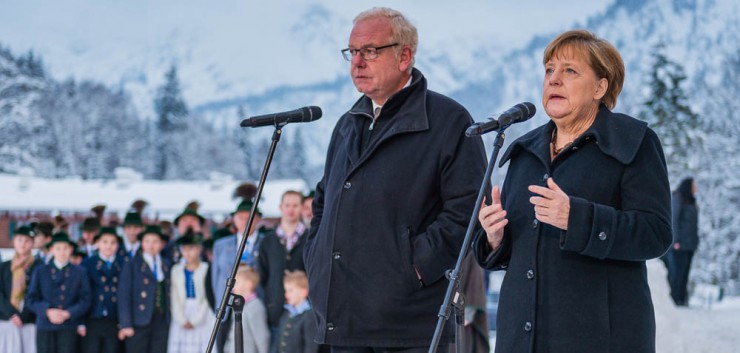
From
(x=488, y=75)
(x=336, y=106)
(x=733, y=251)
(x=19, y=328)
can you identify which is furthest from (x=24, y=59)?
(x=19, y=328)

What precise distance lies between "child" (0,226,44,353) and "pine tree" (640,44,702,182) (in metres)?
28.7

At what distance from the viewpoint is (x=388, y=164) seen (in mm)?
4004

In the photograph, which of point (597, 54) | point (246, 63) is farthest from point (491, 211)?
point (246, 63)

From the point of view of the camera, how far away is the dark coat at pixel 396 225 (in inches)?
153

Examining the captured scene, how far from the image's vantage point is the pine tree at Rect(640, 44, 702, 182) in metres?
36.1

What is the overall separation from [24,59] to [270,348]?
176 feet

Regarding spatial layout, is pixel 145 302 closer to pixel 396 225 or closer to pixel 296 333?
pixel 296 333

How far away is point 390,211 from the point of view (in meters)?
3.94

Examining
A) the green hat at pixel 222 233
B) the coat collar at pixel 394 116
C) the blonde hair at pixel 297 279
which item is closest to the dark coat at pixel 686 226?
the green hat at pixel 222 233

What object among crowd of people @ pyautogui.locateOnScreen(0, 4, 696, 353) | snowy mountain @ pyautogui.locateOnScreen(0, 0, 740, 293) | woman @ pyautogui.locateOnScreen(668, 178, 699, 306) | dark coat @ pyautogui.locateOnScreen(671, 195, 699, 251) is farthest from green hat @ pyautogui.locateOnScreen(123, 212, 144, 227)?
snowy mountain @ pyautogui.locateOnScreen(0, 0, 740, 293)

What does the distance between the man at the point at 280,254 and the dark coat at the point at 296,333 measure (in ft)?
1.48

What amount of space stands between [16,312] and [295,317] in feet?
10.4

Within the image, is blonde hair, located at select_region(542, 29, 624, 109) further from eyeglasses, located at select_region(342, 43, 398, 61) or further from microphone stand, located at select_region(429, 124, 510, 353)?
eyeglasses, located at select_region(342, 43, 398, 61)

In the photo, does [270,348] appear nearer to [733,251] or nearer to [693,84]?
[733,251]
